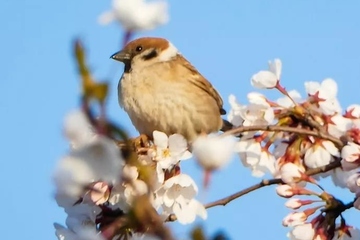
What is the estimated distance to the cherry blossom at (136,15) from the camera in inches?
33.9

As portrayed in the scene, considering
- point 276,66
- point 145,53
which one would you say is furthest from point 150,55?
point 276,66

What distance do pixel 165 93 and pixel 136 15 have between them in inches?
155

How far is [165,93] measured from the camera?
15.7 ft

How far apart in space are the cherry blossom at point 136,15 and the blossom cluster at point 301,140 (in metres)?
1.49

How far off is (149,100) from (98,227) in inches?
89.4

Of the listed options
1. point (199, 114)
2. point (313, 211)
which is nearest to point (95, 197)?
point (313, 211)

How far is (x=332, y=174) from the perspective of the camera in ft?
8.68

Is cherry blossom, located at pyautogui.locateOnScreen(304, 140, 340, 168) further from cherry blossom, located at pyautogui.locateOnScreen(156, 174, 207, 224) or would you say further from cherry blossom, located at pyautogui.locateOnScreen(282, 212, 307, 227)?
cherry blossom, located at pyautogui.locateOnScreen(156, 174, 207, 224)

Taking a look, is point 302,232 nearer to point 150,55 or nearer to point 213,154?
point 213,154

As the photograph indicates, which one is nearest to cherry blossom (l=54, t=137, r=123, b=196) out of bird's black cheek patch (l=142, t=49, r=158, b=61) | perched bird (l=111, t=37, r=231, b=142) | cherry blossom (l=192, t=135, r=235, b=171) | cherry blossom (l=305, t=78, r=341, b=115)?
cherry blossom (l=192, t=135, r=235, b=171)

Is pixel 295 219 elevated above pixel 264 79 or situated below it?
below

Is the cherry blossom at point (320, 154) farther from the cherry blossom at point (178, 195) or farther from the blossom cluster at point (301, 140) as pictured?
the cherry blossom at point (178, 195)

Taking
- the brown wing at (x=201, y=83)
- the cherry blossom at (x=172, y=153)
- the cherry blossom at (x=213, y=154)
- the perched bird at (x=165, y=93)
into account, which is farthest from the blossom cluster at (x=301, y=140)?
the brown wing at (x=201, y=83)

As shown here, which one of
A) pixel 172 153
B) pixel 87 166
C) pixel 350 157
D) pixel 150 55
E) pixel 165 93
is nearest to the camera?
pixel 87 166
